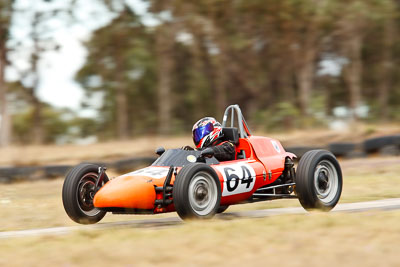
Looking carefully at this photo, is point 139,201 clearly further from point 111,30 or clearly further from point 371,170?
point 111,30

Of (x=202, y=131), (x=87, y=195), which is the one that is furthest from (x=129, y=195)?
(x=202, y=131)

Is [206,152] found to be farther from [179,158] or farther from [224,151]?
[224,151]

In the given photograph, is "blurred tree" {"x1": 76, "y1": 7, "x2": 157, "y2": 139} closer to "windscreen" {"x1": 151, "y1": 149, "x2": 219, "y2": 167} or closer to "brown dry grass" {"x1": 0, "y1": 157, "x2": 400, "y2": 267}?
"windscreen" {"x1": 151, "y1": 149, "x2": 219, "y2": 167}

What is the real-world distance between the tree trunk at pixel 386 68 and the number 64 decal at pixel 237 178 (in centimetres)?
2576

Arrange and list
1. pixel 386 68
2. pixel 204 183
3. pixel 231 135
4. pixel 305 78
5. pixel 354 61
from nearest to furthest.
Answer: pixel 204 183 < pixel 231 135 < pixel 305 78 < pixel 354 61 < pixel 386 68

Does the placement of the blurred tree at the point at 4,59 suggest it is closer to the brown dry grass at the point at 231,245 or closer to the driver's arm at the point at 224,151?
the driver's arm at the point at 224,151

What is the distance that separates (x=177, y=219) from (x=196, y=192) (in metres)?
0.98

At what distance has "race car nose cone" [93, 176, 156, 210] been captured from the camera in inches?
286

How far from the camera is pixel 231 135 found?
352 inches

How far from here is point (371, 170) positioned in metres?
15.1

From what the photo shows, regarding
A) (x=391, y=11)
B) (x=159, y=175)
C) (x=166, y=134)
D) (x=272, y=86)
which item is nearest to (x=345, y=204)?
(x=159, y=175)

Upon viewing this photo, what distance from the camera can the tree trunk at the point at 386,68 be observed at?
110 ft

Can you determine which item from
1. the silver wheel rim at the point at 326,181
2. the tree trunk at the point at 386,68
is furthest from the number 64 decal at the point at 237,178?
the tree trunk at the point at 386,68

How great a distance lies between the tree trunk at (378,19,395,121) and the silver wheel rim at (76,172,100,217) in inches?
1053
